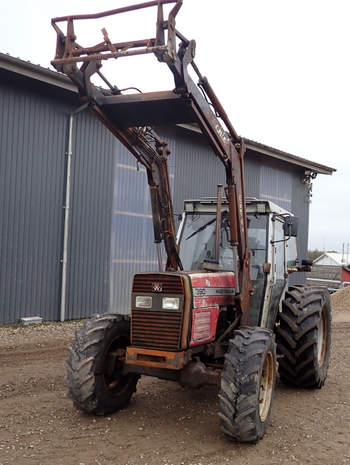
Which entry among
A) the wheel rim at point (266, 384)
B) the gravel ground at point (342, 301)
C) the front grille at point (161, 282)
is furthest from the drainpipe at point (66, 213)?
the gravel ground at point (342, 301)

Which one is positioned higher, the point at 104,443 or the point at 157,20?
the point at 157,20

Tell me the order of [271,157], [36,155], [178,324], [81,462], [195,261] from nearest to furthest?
[81,462]
[178,324]
[195,261]
[36,155]
[271,157]

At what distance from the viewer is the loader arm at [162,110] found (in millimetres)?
4773

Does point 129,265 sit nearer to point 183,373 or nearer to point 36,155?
point 36,155

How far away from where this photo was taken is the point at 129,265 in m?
14.1

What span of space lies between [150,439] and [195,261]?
2404 mm

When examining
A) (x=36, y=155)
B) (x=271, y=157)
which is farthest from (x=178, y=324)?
(x=271, y=157)

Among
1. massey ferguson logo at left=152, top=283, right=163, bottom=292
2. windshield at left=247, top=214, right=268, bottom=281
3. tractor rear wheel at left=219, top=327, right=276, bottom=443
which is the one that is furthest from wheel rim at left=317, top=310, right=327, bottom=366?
massey ferguson logo at left=152, top=283, right=163, bottom=292

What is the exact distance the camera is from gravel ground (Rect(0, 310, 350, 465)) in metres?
4.62

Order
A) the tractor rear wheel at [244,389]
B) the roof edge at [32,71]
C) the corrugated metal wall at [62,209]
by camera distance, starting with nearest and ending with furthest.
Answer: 1. the tractor rear wheel at [244,389]
2. the roof edge at [32,71]
3. the corrugated metal wall at [62,209]

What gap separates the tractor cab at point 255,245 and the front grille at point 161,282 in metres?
1.27

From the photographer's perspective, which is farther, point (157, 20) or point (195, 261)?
point (195, 261)

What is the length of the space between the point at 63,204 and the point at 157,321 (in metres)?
7.66

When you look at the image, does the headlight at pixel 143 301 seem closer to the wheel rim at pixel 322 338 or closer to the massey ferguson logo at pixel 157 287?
the massey ferguson logo at pixel 157 287
